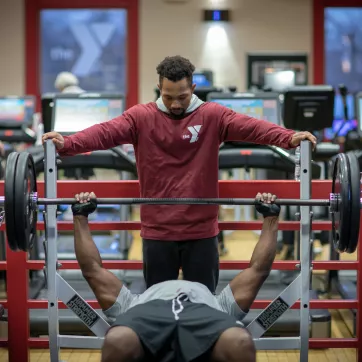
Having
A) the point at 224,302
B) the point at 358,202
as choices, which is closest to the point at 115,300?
the point at 224,302

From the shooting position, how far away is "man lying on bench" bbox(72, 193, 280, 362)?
2.63m

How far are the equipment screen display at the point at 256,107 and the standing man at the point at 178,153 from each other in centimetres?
208

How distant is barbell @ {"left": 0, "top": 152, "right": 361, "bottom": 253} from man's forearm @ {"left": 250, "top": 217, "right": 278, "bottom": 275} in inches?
4.3

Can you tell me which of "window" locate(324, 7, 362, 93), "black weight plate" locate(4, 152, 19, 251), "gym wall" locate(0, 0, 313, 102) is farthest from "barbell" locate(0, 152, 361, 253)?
"window" locate(324, 7, 362, 93)

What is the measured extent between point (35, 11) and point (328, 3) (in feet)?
15.5

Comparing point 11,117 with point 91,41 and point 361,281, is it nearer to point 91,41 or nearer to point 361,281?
point 91,41

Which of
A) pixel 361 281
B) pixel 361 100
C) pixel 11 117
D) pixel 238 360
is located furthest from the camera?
pixel 11 117

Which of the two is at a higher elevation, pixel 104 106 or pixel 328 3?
pixel 328 3

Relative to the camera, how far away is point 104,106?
18.2ft

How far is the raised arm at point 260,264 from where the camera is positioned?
3092mm

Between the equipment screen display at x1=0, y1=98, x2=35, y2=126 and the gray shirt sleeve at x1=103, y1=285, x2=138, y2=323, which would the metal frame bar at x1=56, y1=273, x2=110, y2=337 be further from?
the equipment screen display at x1=0, y1=98, x2=35, y2=126

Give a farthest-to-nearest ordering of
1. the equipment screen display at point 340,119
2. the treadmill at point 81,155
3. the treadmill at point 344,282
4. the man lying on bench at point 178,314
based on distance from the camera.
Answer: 1. the equipment screen display at point 340,119
2. the treadmill at point 344,282
3. the treadmill at point 81,155
4. the man lying on bench at point 178,314

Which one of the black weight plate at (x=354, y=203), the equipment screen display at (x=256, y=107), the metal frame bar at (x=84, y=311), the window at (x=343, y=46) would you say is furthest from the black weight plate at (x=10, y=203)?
the window at (x=343, y=46)

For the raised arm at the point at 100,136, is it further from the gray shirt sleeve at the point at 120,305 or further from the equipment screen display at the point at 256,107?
the equipment screen display at the point at 256,107
